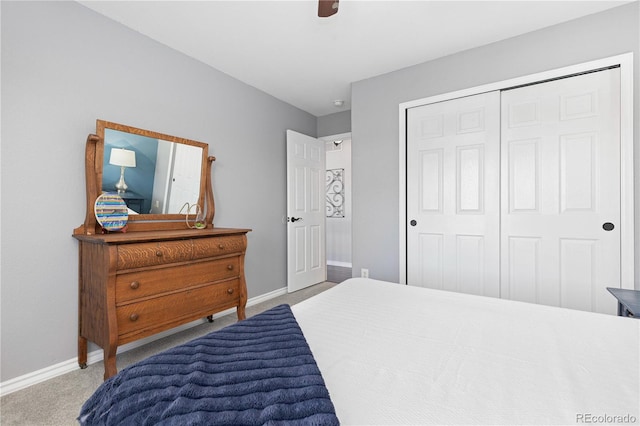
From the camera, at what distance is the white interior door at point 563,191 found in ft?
7.26

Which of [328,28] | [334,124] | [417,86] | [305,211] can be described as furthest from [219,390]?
[334,124]

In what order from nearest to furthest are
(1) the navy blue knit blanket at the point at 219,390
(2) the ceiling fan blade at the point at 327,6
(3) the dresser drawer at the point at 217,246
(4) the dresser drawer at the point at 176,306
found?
(1) the navy blue knit blanket at the point at 219,390 < (2) the ceiling fan blade at the point at 327,6 < (4) the dresser drawer at the point at 176,306 < (3) the dresser drawer at the point at 217,246

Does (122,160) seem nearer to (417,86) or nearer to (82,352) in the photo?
(82,352)

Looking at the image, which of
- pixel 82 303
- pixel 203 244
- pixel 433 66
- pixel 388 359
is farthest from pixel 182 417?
pixel 433 66

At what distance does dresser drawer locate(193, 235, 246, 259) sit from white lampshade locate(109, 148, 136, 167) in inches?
31.9


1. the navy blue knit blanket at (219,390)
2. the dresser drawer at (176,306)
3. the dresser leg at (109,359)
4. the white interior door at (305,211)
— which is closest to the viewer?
the navy blue knit blanket at (219,390)

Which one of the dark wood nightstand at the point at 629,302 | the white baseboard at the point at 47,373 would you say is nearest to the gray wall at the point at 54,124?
the white baseboard at the point at 47,373

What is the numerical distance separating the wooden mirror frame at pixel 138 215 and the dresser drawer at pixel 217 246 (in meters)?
0.48

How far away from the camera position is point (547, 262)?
2430mm

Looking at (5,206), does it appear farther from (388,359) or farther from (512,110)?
(512,110)

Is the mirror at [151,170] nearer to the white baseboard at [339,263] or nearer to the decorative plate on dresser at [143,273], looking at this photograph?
the decorative plate on dresser at [143,273]

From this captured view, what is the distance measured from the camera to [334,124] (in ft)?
14.7

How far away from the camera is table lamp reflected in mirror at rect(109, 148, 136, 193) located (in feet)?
7.30

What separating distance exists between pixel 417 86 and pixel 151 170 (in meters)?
2.63
